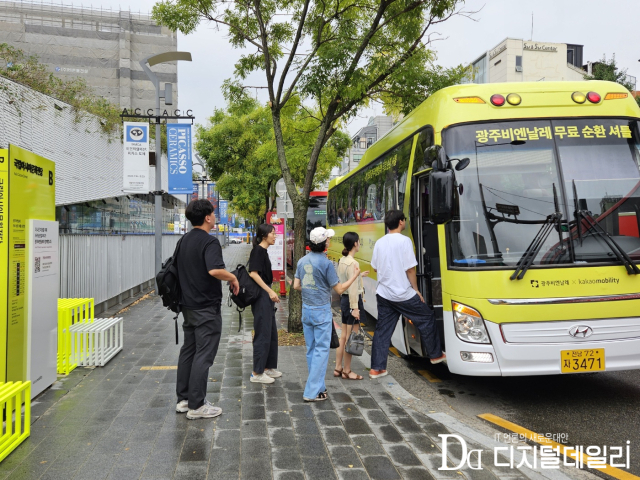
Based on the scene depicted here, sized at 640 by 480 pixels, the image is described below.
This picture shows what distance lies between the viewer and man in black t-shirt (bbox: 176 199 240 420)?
462 centimetres

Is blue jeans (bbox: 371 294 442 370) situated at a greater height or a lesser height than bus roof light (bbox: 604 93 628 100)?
lesser

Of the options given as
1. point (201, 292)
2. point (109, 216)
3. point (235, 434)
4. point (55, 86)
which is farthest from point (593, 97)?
point (55, 86)

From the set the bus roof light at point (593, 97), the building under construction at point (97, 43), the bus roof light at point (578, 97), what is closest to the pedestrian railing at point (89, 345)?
the bus roof light at point (578, 97)

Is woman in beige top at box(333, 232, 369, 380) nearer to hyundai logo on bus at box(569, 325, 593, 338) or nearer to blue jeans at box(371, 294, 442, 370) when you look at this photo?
blue jeans at box(371, 294, 442, 370)

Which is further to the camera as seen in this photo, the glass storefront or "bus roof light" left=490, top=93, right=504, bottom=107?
the glass storefront

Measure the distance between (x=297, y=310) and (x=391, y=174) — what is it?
274 centimetres

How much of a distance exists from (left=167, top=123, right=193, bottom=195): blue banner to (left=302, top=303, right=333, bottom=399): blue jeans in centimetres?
1026

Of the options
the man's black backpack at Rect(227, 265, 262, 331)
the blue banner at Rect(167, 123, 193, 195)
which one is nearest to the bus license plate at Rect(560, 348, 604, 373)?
the man's black backpack at Rect(227, 265, 262, 331)

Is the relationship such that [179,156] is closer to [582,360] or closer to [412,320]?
[412,320]

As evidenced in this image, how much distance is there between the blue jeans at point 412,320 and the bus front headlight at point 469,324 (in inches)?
23.4

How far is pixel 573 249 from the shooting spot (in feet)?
16.5

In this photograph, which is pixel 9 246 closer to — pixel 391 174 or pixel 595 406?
pixel 391 174

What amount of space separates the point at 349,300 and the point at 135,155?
30.6 feet

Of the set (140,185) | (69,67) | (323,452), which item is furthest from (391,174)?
(69,67)
